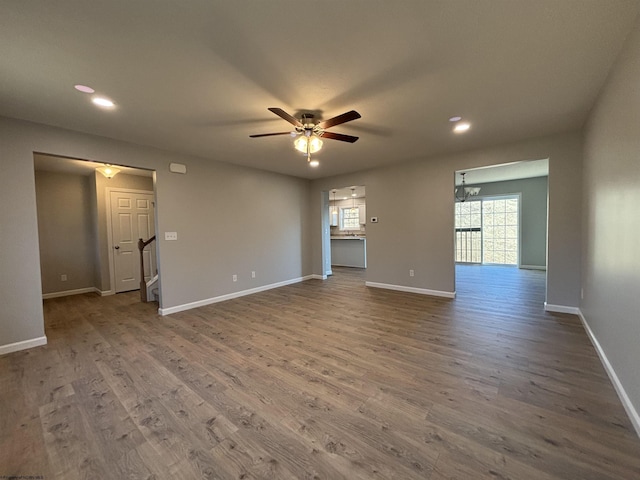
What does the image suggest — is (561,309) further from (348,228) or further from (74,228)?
(74,228)

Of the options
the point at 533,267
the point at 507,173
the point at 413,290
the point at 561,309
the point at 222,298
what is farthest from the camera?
the point at 533,267

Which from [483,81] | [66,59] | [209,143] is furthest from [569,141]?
[66,59]

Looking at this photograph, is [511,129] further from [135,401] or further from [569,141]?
[135,401]

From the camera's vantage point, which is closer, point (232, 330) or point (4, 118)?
point (4, 118)

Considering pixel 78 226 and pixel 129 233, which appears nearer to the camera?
pixel 78 226

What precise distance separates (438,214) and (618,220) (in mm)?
2654

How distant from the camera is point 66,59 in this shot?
6.07 ft

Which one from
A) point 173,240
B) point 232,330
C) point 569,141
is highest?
point 569,141

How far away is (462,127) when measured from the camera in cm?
321

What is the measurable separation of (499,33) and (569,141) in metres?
2.87

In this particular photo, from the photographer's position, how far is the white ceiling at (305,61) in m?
1.49

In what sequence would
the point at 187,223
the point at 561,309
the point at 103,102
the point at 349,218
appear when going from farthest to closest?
1. the point at 349,218
2. the point at 187,223
3. the point at 561,309
4. the point at 103,102

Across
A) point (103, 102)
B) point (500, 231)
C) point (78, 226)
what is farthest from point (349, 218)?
point (103, 102)

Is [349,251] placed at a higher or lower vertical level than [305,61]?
lower
